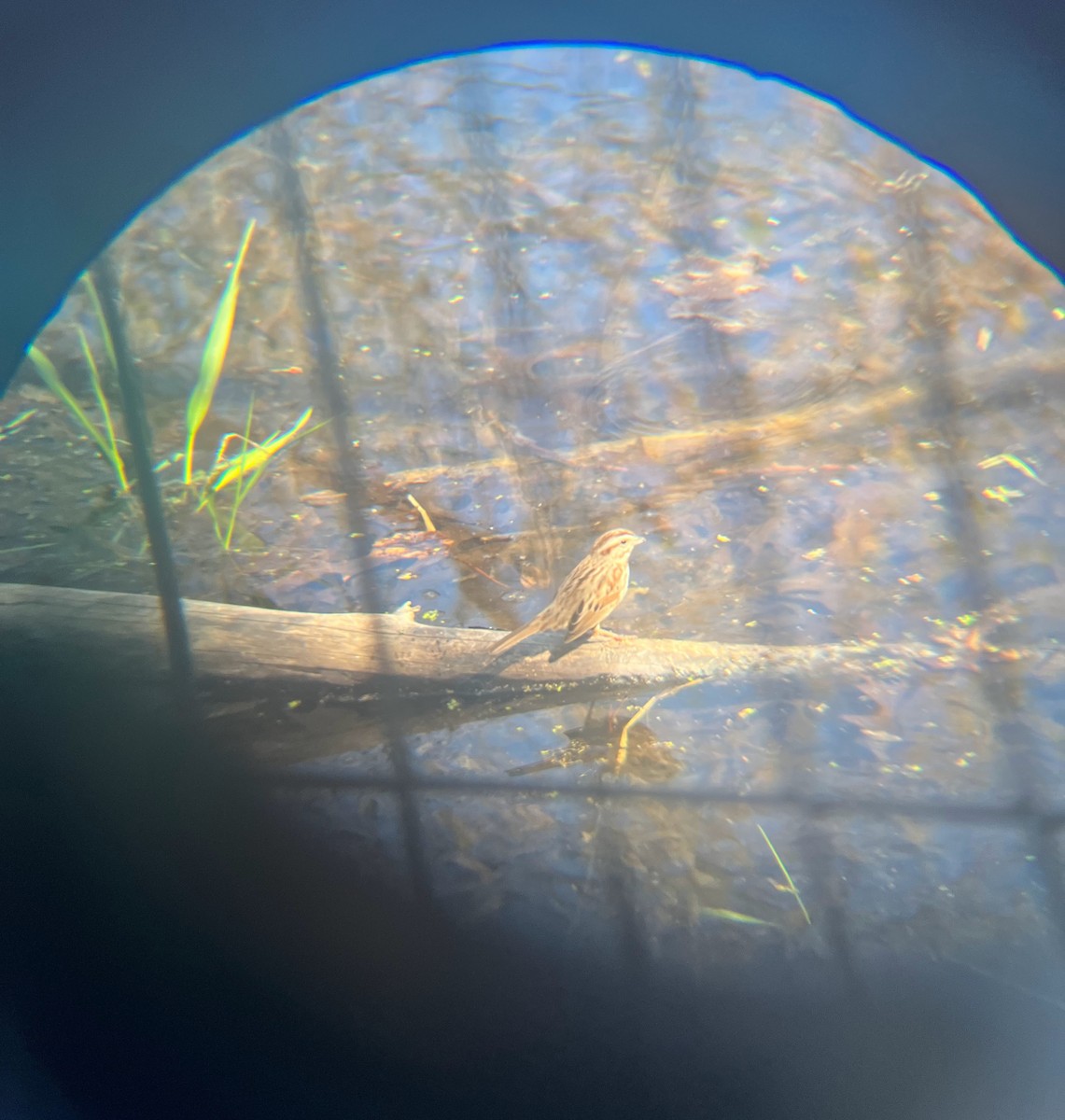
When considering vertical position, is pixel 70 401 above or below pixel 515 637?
above

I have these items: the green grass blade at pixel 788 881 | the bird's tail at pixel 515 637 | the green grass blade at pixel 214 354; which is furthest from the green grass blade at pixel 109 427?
the green grass blade at pixel 788 881

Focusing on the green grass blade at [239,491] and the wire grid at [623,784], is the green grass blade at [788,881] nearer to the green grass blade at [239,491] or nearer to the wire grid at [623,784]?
the wire grid at [623,784]

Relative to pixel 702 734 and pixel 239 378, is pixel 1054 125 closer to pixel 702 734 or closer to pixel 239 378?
pixel 702 734

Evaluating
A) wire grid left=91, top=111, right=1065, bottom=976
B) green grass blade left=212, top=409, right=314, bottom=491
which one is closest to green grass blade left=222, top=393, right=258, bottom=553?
green grass blade left=212, top=409, right=314, bottom=491

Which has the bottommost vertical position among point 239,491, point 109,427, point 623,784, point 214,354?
point 623,784

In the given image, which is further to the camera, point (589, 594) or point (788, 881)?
point (589, 594)

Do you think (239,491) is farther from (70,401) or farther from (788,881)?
(788,881)

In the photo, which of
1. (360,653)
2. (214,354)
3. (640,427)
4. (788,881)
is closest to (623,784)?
(788,881)
